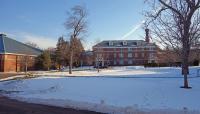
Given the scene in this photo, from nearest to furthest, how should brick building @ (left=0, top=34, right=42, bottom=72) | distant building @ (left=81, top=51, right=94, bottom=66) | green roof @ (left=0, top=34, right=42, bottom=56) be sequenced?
brick building @ (left=0, top=34, right=42, bottom=72), green roof @ (left=0, top=34, right=42, bottom=56), distant building @ (left=81, top=51, right=94, bottom=66)

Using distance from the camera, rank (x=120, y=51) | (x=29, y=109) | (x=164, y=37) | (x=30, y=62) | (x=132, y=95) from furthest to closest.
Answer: (x=120, y=51) < (x=30, y=62) < (x=164, y=37) < (x=132, y=95) < (x=29, y=109)

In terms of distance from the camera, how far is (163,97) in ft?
56.9

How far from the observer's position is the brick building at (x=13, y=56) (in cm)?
7542

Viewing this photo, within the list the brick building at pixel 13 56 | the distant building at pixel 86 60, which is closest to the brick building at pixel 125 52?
the distant building at pixel 86 60

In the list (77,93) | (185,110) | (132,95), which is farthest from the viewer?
(77,93)

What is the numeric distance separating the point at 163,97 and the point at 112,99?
8.89 feet

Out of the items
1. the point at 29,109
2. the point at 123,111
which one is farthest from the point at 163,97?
the point at 29,109

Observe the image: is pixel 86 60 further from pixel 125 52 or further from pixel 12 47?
pixel 12 47

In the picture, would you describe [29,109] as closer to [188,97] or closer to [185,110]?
[185,110]

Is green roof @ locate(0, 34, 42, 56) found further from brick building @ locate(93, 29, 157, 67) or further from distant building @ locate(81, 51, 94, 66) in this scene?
brick building @ locate(93, 29, 157, 67)

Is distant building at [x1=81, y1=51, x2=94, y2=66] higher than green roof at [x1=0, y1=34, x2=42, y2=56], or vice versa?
green roof at [x1=0, y1=34, x2=42, y2=56]

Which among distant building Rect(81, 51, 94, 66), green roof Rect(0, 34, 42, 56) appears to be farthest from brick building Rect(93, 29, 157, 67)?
green roof Rect(0, 34, 42, 56)

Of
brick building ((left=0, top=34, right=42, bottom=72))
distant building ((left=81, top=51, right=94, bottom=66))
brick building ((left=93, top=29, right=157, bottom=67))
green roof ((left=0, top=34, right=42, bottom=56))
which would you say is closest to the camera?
brick building ((left=0, top=34, right=42, bottom=72))

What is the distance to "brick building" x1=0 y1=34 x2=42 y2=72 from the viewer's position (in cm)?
7542
